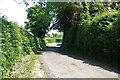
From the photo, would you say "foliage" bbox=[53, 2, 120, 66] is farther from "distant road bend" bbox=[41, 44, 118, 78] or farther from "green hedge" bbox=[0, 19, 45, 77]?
"green hedge" bbox=[0, 19, 45, 77]

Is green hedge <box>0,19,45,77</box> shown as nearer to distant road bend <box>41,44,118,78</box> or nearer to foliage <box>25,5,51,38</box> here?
distant road bend <box>41,44,118,78</box>

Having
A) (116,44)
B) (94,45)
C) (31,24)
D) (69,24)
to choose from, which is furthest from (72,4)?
(31,24)

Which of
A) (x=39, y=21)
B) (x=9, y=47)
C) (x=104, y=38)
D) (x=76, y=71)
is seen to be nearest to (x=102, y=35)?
(x=104, y=38)

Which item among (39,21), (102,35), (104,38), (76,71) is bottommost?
(76,71)

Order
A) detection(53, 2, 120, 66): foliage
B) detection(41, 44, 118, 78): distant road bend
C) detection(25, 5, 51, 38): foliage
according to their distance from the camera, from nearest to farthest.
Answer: detection(41, 44, 118, 78): distant road bend → detection(53, 2, 120, 66): foliage → detection(25, 5, 51, 38): foliage

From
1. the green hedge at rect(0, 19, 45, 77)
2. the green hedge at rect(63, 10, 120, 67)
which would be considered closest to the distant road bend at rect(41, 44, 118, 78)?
the green hedge at rect(63, 10, 120, 67)

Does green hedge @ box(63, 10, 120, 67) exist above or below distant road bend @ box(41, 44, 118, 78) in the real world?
above

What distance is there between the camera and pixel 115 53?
16500 mm

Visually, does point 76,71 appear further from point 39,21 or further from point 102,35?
point 39,21

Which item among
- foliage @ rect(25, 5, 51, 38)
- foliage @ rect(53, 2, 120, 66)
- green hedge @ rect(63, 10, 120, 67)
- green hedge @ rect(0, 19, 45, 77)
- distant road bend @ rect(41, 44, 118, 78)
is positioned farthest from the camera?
foliage @ rect(25, 5, 51, 38)

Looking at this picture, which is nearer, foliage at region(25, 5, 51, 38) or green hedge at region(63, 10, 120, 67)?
green hedge at region(63, 10, 120, 67)

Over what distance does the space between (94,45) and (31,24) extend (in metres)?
38.6

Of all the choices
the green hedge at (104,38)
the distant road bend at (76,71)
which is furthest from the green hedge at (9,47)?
the green hedge at (104,38)

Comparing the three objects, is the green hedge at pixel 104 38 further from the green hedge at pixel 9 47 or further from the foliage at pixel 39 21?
the foliage at pixel 39 21
